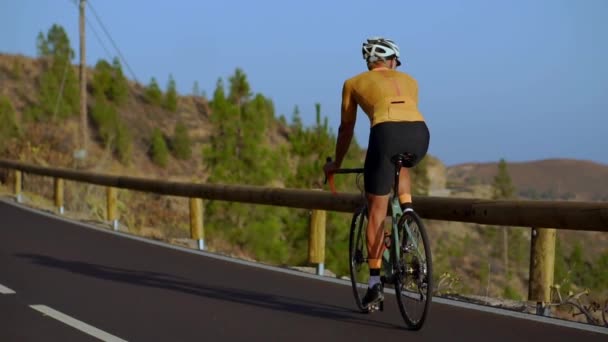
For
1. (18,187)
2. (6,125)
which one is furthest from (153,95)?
(18,187)

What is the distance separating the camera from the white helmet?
22.0 feet

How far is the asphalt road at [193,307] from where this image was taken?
638 cm

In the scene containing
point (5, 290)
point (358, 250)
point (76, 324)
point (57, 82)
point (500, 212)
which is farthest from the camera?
point (57, 82)

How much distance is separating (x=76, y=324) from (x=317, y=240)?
4523 mm

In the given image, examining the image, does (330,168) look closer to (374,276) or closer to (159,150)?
(374,276)

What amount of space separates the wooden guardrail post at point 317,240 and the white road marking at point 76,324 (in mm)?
3958

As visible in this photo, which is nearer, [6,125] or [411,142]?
[411,142]

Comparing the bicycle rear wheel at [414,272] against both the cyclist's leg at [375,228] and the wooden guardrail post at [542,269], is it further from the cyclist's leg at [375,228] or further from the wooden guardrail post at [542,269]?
the wooden guardrail post at [542,269]

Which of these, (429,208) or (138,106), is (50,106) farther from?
(429,208)

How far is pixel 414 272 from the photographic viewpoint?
6188mm

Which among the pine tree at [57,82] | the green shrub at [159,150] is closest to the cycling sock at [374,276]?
the pine tree at [57,82]

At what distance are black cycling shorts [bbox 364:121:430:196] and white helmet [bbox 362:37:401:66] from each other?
0.59 metres

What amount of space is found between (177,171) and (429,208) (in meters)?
77.4

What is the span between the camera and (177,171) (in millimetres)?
85062
